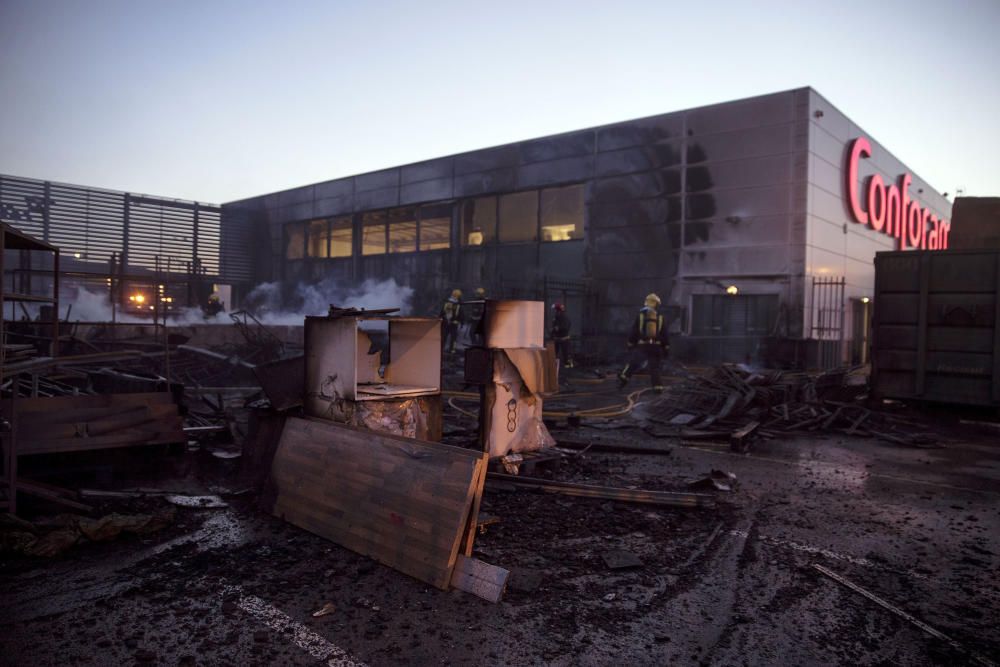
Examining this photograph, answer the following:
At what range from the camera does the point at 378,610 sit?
10.9 feet

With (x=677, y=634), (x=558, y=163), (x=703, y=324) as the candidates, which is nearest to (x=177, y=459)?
(x=677, y=634)

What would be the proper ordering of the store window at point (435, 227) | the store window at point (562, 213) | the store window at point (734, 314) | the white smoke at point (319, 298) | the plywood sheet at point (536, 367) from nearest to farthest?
1. the plywood sheet at point (536, 367)
2. the store window at point (734, 314)
3. the store window at point (562, 213)
4. the store window at point (435, 227)
5. the white smoke at point (319, 298)

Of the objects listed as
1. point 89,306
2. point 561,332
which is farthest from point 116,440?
point 89,306

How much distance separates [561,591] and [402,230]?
925 inches

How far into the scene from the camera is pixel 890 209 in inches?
855

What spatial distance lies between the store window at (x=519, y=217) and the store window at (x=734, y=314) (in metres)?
6.87

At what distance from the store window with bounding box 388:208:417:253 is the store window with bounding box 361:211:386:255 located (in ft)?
1.76

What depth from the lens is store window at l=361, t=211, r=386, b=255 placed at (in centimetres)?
2642

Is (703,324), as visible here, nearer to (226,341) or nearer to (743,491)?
(743,491)

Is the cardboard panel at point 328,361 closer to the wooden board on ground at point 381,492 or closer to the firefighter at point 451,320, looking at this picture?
the wooden board on ground at point 381,492

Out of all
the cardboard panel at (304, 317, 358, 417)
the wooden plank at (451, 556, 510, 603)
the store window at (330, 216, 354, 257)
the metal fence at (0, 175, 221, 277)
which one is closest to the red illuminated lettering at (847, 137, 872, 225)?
the cardboard panel at (304, 317, 358, 417)

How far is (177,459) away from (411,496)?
12.0 feet

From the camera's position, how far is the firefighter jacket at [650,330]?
40.4 feet

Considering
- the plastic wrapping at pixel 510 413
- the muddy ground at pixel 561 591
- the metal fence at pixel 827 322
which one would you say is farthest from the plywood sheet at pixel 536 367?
the metal fence at pixel 827 322
